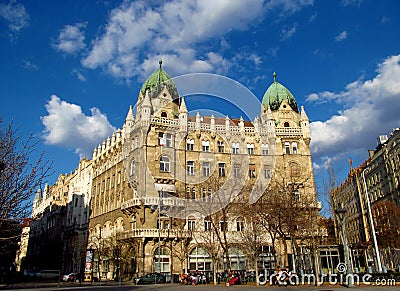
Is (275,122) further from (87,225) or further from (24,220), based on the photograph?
(24,220)

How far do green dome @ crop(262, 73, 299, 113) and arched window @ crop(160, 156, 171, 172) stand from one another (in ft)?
66.3

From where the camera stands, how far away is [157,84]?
56.5 meters

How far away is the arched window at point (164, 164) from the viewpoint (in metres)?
49.5

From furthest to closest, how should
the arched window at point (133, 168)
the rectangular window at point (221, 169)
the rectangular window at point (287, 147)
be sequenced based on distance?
the rectangular window at point (287, 147) → the rectangular window at point (221, 169) → the arched window at point (133, 168)

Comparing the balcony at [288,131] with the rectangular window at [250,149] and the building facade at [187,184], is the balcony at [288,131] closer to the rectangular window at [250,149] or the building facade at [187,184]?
the building facade at [187,184]

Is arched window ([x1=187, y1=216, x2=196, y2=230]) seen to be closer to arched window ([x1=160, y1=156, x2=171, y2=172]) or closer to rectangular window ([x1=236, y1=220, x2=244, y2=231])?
rectangular window ([x1=236, y1=220, x2=244, y2=231])

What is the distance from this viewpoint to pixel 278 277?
90.0ft

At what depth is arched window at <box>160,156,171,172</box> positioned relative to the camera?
49.5 metres

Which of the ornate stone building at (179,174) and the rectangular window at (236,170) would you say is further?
the rectangular window at (236,170)

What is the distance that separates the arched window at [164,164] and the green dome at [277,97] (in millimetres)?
20200

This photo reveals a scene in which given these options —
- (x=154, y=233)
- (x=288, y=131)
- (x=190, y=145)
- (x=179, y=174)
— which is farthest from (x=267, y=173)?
(x=154, y=233)

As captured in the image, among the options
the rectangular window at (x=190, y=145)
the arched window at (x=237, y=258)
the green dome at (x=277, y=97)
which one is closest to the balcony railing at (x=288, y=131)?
the green dome at (x=277, y=97)

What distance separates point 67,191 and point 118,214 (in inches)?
1314

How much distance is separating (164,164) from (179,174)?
2.51 metres
